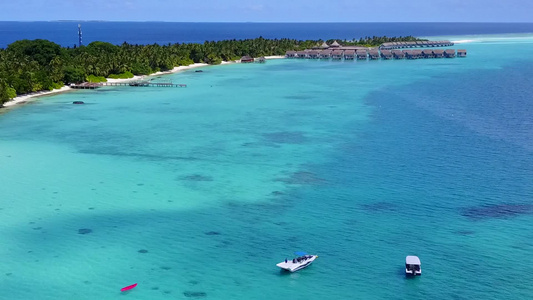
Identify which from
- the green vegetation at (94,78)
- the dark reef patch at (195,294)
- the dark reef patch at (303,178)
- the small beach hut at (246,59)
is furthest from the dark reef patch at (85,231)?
the small beach hut at (246,59)

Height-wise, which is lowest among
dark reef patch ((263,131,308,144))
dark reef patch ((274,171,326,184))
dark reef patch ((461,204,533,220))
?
dark reef patch ((461,204,533,220))

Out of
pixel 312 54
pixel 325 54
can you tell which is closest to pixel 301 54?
pixel 312 54

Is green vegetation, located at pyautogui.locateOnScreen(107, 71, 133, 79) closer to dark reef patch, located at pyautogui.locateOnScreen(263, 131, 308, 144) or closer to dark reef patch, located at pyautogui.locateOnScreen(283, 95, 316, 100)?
dark reef patch, located at pyautogui.locateOnScreen(283, 95, 316, 100)

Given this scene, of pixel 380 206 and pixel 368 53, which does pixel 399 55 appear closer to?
pixel 368 53

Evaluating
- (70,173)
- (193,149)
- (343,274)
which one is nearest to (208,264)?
(343,274)

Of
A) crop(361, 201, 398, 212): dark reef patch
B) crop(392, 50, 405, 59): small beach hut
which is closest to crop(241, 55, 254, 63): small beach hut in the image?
crop(392, 50, 405, 59): small beach hut
